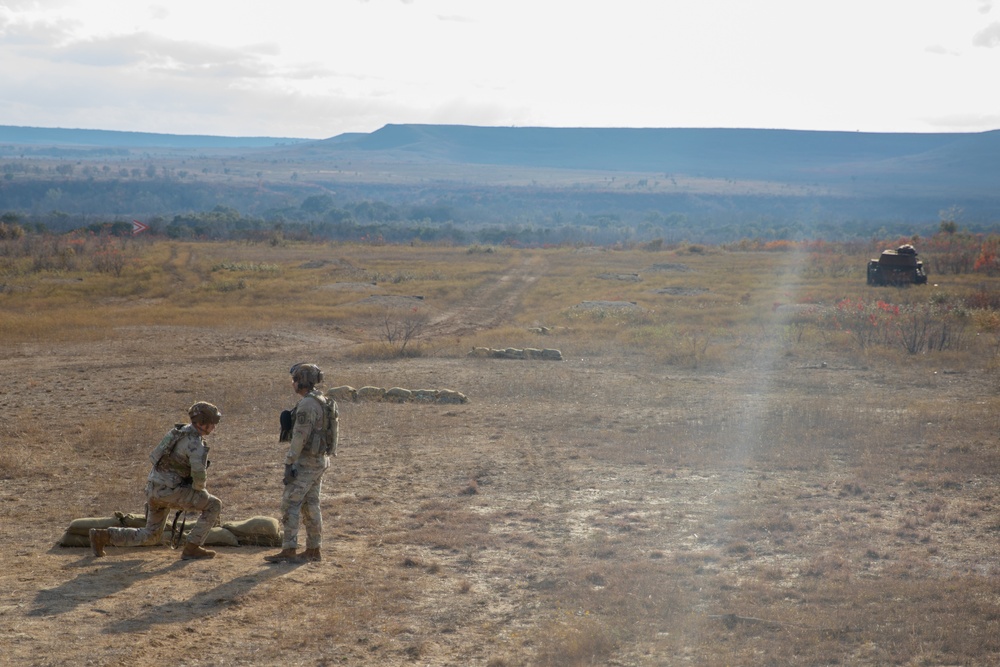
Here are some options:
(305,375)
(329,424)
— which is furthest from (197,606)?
(305,375)

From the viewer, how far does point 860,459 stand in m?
12.6

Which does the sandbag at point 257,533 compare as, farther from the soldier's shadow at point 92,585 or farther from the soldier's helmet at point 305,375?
the soldier's helmet at point 305,375

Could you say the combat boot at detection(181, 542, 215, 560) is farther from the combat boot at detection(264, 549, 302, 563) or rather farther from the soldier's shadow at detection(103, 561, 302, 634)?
the combat boot at detection(264, 549, 302, 563)

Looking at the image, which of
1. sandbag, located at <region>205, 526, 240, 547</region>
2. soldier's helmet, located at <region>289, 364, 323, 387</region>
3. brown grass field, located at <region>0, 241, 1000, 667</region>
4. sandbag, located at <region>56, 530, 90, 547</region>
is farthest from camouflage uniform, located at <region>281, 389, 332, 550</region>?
sandbag, located at <region>56, 530, 90, 547</region>

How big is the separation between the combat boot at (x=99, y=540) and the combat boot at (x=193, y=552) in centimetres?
63

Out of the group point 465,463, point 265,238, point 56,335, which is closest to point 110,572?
point 465,463

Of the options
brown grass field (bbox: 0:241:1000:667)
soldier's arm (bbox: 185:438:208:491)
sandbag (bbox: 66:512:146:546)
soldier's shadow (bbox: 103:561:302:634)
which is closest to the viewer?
soldier's shadow (bbox: 103:561:302:634)

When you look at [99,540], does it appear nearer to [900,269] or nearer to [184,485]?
[184,485]

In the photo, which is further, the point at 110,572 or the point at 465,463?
the point at 465,463

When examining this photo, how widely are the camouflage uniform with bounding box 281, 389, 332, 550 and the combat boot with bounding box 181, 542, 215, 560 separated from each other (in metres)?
0.67

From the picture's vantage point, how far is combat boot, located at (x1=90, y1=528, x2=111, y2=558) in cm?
811

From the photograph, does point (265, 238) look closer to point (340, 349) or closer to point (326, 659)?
point (340, 349)

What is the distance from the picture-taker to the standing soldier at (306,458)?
26.7ft

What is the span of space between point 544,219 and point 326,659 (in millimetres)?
153873
